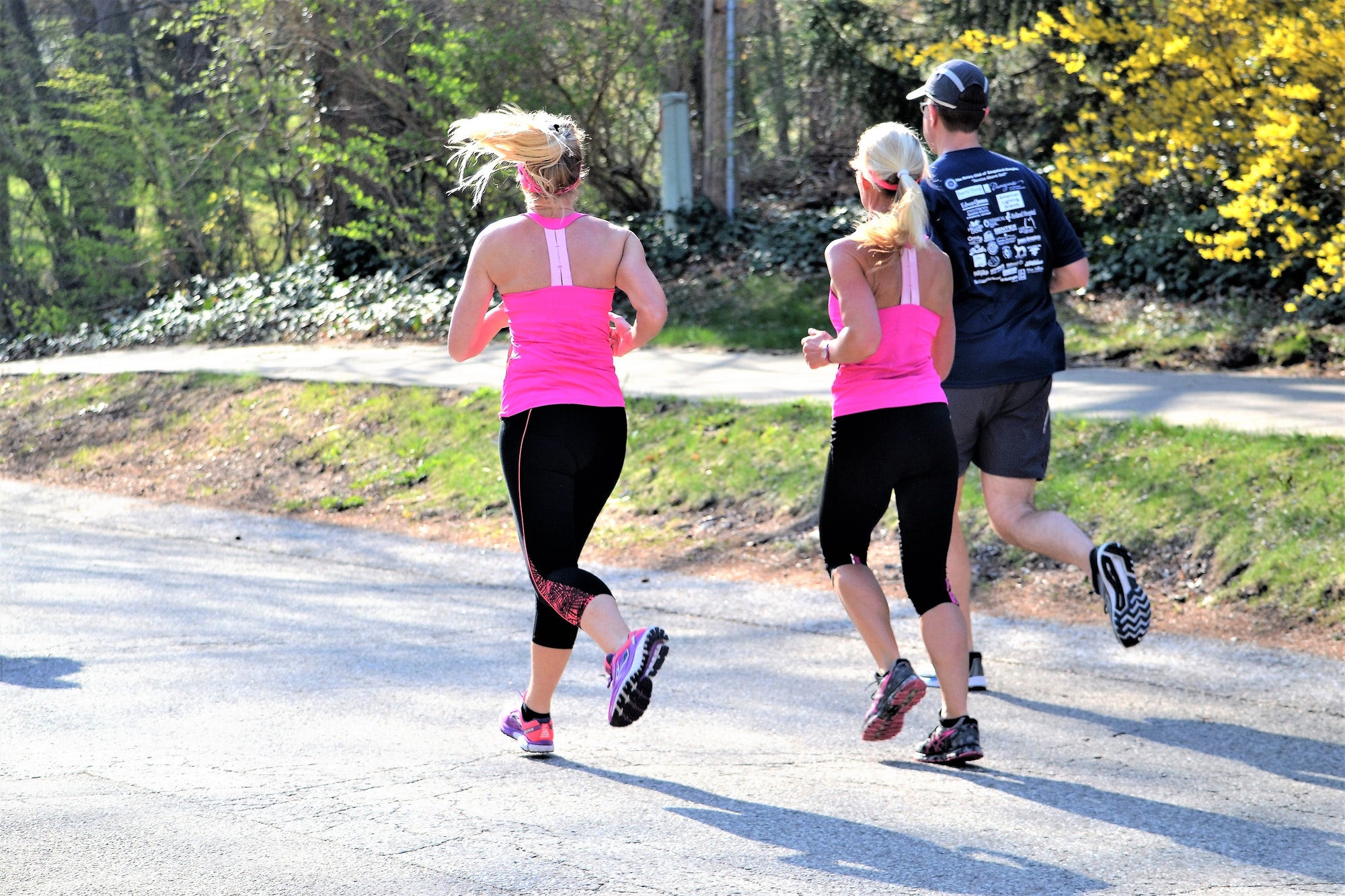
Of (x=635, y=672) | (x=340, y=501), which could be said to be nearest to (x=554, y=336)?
(x=635, y=672)

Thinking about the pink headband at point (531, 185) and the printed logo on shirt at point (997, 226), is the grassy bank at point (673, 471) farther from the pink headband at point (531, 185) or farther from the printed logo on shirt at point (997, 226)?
the pink headband at point (531, 185)

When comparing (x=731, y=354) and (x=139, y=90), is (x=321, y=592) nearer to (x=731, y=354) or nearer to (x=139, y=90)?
(x=731, y=354)

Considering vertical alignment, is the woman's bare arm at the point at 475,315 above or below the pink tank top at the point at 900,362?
above

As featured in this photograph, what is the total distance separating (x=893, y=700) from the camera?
13.9 feet

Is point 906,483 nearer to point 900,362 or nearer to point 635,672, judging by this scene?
point 900,362

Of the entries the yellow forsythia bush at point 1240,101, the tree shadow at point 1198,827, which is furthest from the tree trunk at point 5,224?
the tree shadow at point 1198,827

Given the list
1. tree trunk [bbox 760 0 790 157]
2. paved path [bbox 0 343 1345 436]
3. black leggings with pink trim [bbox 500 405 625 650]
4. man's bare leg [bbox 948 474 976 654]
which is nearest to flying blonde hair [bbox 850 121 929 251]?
black leggings with pink trim [bbox 500 405 625 650]

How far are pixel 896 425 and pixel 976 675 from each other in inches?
56.2

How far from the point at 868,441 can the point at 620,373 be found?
7.61 m

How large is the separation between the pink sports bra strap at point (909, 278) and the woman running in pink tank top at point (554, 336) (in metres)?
0.73

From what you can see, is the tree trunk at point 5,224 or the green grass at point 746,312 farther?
the tree trunk at point 5,224

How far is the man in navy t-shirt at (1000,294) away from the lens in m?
4.86

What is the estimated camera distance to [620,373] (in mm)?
11852

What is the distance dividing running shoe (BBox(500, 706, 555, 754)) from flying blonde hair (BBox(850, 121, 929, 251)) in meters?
1.80
